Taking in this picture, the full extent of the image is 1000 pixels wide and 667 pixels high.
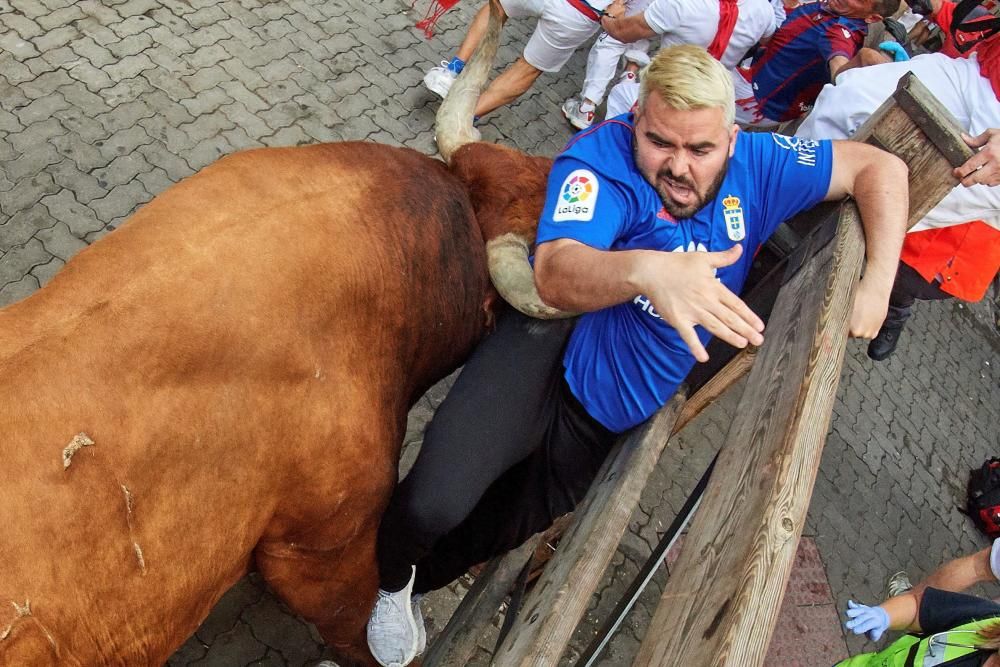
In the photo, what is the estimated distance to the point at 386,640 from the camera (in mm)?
2412

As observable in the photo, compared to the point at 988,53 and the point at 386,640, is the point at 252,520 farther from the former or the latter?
the point at 988,53

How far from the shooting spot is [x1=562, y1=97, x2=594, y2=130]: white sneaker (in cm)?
530

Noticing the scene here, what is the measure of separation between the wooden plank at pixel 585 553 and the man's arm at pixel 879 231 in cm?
60

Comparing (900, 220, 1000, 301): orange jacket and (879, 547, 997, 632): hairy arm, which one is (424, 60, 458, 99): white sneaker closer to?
(900, 220, 1000, 301): orange jacket

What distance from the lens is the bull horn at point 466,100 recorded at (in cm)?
256

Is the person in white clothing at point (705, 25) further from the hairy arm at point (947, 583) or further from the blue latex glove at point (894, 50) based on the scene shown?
the hairy arm at point (947, 583)

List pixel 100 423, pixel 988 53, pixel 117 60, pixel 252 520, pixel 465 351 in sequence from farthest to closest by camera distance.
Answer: pixel 117 60, pixel 988 53, pixel 465 351, pixel 252 520, pixel 100 423

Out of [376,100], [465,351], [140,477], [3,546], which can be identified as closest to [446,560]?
[465,351]

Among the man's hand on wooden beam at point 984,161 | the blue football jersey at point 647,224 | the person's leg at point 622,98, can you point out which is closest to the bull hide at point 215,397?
the blue football jersey at point 647,224

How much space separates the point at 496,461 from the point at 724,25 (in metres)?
3.14

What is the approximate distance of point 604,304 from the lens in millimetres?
1871

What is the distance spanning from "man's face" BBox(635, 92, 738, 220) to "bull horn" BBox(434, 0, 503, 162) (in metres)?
0.63

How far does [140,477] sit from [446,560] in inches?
51.1

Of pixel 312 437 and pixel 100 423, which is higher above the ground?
pixel 100 423
